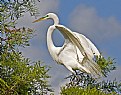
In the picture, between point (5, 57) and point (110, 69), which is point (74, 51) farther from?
point (5, 57)

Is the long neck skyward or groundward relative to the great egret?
skyward

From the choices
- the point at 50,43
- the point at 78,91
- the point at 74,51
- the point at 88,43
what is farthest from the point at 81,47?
the point at 78,91

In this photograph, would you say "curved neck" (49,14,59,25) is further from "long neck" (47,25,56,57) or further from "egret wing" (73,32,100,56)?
"egret wing" (73,32,100,56)

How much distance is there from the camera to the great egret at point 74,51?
7269mm

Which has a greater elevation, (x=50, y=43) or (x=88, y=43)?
(x=50, y=43)

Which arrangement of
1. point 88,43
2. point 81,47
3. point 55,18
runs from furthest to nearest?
1. point 55,18
2. point 88,43
3. point 81,47

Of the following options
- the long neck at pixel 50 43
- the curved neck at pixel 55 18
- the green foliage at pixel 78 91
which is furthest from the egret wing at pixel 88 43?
the green foliage at pixel 78 91

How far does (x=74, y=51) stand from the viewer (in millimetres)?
8320

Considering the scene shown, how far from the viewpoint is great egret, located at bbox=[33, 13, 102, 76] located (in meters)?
7.27

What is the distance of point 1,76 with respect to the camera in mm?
5082

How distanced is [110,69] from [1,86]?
253 cm

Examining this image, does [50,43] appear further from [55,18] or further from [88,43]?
[88,43]

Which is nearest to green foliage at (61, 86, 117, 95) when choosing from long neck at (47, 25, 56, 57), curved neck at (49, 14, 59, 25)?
curved neck at (49, 14, 59, 25)

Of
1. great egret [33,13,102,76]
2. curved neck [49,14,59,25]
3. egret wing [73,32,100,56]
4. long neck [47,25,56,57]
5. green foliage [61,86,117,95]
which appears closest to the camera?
green foliage [61,86,117,95]
